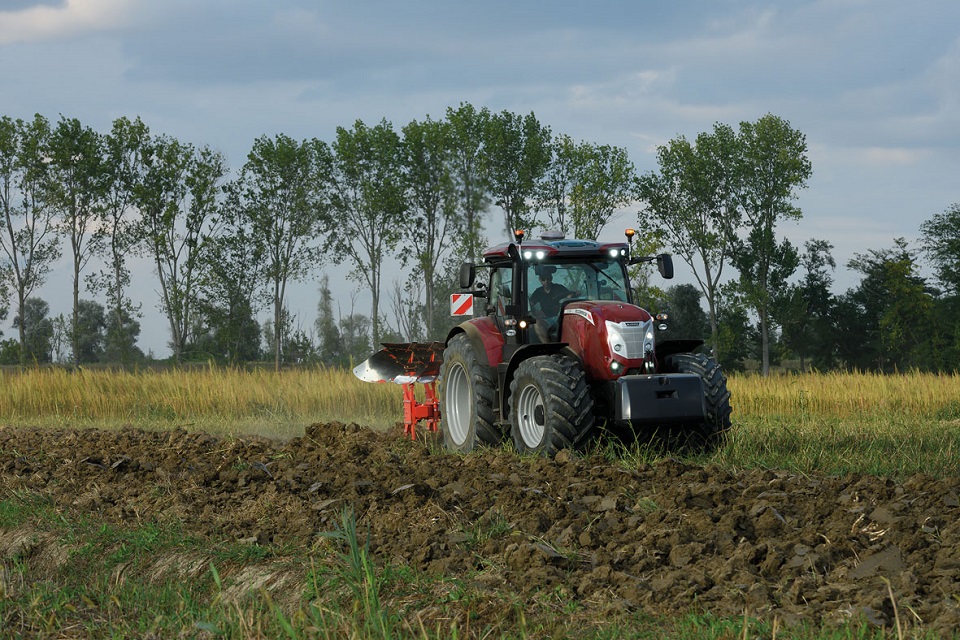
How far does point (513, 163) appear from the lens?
45406 mm

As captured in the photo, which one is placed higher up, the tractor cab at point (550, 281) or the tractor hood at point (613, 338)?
the tractor cab at point (550, 281)

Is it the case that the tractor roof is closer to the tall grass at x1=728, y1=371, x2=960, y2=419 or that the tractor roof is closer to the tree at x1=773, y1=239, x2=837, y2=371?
the tall grass at x1=728, y1=371, x2=960, y2=419

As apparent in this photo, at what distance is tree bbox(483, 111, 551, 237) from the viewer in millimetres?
44969

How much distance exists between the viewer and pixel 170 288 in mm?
43688

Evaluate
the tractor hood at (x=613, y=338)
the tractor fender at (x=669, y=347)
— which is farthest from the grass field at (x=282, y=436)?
the tractor fender at (x=669, y=347)

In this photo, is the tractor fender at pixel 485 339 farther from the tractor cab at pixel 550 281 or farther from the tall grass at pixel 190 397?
the tall grass at pixel 190 397

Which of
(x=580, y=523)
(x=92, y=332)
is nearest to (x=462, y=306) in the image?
(x=580, y=523)

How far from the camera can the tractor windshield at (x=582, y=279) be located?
984 cm

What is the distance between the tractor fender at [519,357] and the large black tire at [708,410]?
107 cm

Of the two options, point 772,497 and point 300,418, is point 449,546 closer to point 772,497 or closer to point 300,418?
point 772,497

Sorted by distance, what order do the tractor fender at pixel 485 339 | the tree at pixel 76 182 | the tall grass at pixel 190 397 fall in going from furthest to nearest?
the tree at pixel 76 182, the tall grass at pixel 190 397, the tractor fender at pixel 485 339

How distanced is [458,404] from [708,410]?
110 inches

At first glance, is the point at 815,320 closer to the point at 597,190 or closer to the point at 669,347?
the point at 597,190

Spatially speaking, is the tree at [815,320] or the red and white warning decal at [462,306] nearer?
the red and white warning decal at [462,306]
